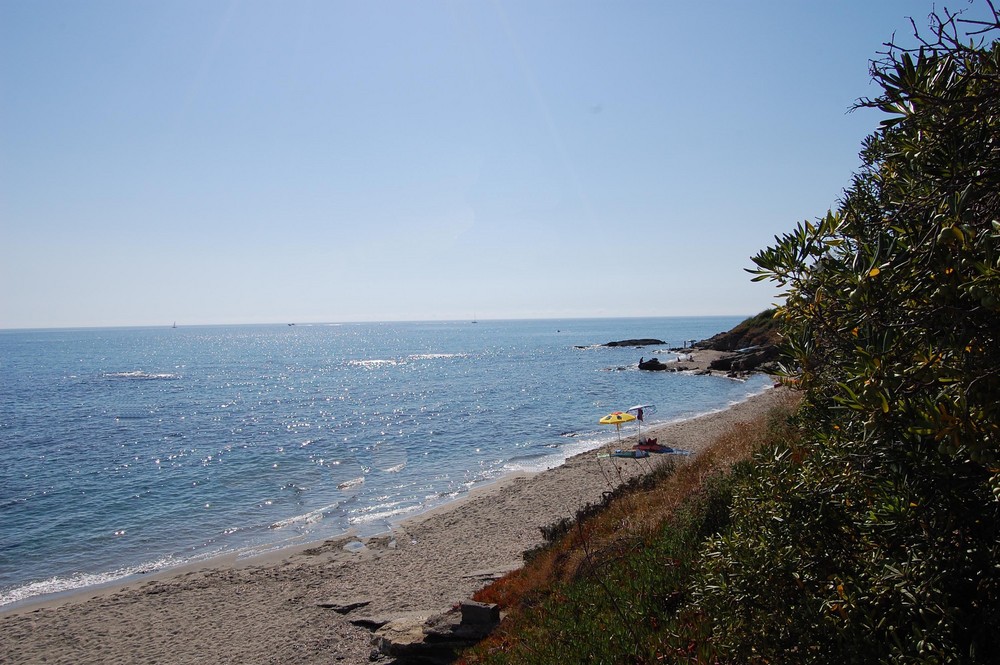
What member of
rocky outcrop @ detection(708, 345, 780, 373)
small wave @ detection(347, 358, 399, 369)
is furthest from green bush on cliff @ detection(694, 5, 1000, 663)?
small wave @ detection(347, 358, 399, 369)

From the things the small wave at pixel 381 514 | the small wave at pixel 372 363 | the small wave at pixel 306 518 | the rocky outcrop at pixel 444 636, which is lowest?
the small wave at pixel 306 518

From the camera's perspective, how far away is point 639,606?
6.82 m

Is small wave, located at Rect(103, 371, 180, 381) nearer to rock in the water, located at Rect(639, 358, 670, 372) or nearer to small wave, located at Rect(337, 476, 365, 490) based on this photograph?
small wave, located at Rect(337, 476, 365, 490)

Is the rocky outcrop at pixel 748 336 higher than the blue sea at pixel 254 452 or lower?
higher

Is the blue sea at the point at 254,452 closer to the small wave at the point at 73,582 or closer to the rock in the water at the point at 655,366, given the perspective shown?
the small wave at the point at 73,582

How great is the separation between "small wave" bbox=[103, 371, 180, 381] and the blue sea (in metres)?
4.30

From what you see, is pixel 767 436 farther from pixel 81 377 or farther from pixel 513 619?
pixel 81 377

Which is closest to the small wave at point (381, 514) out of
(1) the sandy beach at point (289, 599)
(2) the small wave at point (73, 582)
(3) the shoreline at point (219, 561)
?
(3) the shoreline at point (219, 561)

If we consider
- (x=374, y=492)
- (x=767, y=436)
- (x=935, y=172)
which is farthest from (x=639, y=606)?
(x=374, y=492)

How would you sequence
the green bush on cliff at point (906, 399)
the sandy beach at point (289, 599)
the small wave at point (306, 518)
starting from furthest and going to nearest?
the small wave at point (306, 518)
the sandy beach at point (289, 599)
the green bush on cliff at point (906, 399)

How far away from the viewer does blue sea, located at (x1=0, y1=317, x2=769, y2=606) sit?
2156 cm

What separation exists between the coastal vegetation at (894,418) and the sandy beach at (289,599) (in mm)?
10177

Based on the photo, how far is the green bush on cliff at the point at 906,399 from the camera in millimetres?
2596

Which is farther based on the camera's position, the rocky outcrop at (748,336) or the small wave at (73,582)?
the rocky outcrop at (748,336)
